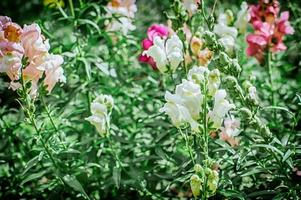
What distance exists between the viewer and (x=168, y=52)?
2523 mm

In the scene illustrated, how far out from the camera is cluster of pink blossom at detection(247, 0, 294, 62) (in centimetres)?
A: 315

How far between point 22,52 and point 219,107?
0.87 m

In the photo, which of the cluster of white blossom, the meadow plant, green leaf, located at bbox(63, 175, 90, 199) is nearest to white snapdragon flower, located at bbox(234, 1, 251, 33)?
the meadow plant

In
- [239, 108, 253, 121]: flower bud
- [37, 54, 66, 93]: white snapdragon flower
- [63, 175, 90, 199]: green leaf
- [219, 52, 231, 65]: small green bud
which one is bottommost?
[63, 175, 90, 199]: green leaf

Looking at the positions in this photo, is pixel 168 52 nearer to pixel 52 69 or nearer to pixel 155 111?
pixel 52 69

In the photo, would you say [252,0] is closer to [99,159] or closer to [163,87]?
[163,87]

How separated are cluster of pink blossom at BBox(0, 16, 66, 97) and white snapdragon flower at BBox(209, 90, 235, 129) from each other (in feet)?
2.59

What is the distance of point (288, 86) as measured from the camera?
3.96m

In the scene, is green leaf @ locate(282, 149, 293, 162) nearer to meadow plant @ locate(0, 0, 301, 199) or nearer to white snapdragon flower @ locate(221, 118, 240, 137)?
meadow plant @ locate(0, 0, 301, 199)

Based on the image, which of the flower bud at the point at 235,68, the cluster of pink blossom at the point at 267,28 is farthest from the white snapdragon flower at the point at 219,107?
the cluster of pink blossom at the point at 267,28

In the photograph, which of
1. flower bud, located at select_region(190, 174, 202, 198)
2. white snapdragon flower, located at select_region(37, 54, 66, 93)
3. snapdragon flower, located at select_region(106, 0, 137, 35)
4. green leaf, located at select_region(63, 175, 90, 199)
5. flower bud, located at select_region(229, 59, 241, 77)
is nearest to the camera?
flower bud, located at select_region(190, 174, 202, 198)

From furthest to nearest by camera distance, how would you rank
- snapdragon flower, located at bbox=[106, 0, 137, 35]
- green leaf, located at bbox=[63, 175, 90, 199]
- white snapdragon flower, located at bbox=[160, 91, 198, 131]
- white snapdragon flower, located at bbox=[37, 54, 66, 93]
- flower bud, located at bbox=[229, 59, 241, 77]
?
snapdragon flower, located at bbox=[106, 0, 137, 35]
green leaf, located at bbox=[63, 175, 90, 199]
white snapdragon flower, located at bbox=[37, 54, 66, 93]
flower bud, located at bbox=[229, 59, 241, 77]
white snapdragon flower, located at bbox=[160, 91, 198, 131]

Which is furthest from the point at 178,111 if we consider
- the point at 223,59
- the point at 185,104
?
the point at 223,59

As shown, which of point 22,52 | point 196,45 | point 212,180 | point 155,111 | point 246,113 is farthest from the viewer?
point 155,111
